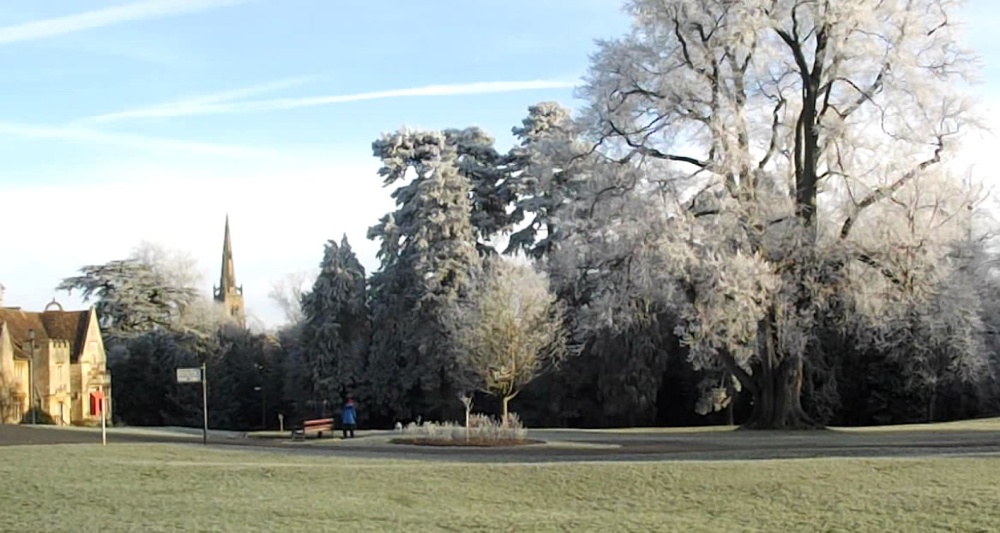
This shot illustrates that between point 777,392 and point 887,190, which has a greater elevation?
point 887,190

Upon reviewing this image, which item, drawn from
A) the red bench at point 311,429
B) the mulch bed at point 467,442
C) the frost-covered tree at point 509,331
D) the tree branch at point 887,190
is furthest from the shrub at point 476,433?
the tree branch at point 887,190

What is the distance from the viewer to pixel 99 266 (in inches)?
3039

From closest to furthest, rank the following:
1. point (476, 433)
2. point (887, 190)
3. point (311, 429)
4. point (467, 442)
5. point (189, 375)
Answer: point (467, 442)
point (476, 433)
point (189, 375)
point (887, 190)
point (311, 429)

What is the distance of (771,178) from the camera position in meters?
36.5

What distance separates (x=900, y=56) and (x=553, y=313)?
69.1 ft

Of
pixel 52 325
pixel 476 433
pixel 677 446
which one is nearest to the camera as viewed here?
pixel 677 446

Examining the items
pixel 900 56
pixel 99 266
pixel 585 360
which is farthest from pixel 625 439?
pixel 99 266

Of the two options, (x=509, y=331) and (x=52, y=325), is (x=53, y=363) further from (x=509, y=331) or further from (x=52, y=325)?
(x=509, y=331)

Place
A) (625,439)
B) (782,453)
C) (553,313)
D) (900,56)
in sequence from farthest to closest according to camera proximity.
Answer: (553,313), (900,56), (625,439), (782,453)

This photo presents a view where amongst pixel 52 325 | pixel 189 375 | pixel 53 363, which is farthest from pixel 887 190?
pixel 52 325

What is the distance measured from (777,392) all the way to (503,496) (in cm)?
2191

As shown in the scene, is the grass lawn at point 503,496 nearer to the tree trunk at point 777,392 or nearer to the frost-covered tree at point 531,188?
the tree trunk at point 777,392

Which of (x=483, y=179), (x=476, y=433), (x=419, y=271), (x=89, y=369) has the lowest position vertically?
(x=476, y=433)

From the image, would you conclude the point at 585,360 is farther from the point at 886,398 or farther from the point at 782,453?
the point at 782,453
